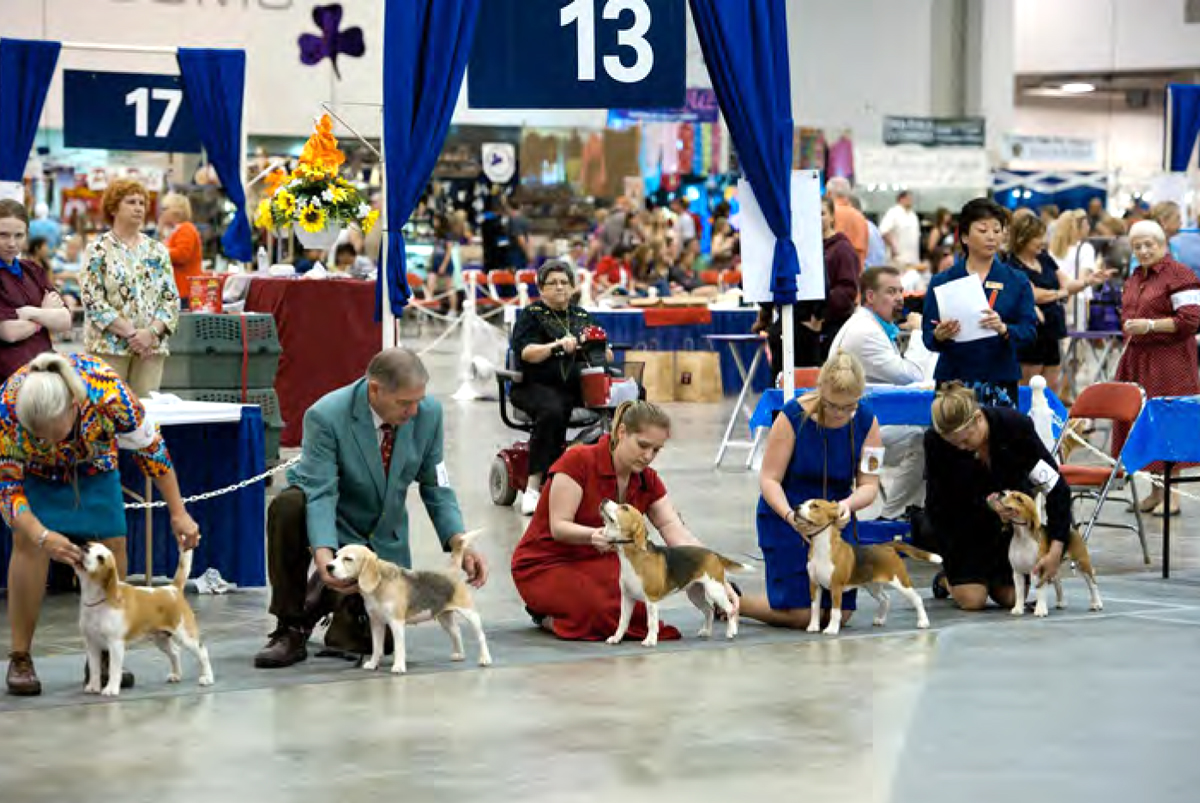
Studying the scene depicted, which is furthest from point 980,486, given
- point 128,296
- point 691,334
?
point 691,334

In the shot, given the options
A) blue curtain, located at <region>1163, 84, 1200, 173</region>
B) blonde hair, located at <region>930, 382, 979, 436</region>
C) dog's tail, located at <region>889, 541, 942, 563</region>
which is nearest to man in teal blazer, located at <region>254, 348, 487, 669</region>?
dog's tail, located at <region>889, 541, 942, 563</region>

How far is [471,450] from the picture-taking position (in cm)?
1150

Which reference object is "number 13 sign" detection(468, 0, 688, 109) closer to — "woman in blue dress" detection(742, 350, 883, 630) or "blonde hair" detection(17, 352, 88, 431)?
"woman in blue dress" detection(742, 350, 883, 630)

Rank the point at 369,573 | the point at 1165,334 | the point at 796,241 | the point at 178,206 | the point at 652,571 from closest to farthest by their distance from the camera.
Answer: the point at 369,573
the point at 652,571
the point at 796,241
the point at 1165,334
the point at 178,206

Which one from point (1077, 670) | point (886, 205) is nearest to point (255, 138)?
point (886, 205)

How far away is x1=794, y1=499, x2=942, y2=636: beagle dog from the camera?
20.0 feet

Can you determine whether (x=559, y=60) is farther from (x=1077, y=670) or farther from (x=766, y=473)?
(x=1077, y=670)

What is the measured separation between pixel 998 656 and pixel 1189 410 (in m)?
1.80

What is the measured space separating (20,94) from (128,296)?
4902 millimetres

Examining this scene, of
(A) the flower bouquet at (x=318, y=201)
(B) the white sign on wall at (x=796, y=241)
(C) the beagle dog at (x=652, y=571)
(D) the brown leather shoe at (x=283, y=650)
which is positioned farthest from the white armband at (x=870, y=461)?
(A) the flower bouquet at (x=318, y=201)

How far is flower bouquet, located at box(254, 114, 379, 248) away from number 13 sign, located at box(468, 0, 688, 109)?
361 cm

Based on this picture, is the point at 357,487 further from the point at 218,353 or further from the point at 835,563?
the point at 218,353

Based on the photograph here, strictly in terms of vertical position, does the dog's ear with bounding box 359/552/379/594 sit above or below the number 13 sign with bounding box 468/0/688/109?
below

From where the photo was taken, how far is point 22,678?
5316mm
